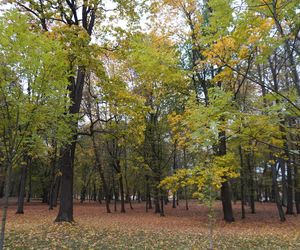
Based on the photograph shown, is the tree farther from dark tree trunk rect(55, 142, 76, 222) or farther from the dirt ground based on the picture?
dark tree trunk rect(55, 142, 76, 222)

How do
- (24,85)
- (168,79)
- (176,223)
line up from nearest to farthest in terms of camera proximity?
(24,85) → (168,79) → (176,223)

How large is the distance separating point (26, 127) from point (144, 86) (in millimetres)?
16938

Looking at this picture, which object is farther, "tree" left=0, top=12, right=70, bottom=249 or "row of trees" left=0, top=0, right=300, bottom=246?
"tree" left=0, top=12, right=70, bottom=249

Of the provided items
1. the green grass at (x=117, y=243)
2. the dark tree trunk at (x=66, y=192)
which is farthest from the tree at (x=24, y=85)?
the dark tree trunk at (x=66, y=192)

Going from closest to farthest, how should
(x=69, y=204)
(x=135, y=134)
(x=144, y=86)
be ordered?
(x=69, y=204) < (x=135, y=134) < (x=144, y=86)

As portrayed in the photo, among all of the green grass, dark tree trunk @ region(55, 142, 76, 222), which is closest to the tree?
the green grass

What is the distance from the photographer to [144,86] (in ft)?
73.8

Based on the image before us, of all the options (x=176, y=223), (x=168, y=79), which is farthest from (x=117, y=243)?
(x=176, y=223)

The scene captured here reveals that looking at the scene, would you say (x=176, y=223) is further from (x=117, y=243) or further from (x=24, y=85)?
(x=24, y=85)

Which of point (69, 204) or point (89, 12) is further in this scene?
point (89, 12)

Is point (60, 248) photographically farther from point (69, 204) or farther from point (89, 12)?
point (89, 12)

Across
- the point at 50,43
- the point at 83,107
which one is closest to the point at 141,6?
the point at 50,43

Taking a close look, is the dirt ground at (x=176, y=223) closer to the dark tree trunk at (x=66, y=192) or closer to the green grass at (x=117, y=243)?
the dark tree trunk at (x=66, y=192)

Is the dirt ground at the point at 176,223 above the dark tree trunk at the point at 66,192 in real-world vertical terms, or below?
Answer: below
